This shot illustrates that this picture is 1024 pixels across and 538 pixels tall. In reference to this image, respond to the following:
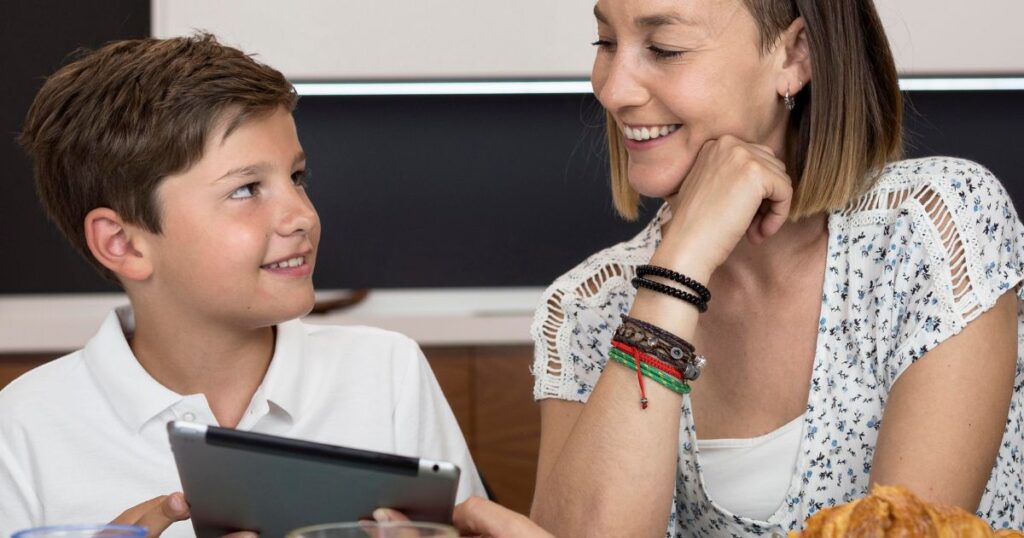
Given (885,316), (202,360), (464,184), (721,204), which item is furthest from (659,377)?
(464,184)

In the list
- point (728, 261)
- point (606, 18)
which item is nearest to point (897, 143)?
point (728, 261)

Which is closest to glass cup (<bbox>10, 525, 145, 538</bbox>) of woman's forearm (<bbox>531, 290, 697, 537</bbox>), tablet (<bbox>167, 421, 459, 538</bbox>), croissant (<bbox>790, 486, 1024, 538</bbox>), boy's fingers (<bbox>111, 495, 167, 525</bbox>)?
tablet (<bbox>167, 421, 459, 538</bbox>)

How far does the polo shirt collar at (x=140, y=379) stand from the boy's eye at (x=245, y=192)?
19cm

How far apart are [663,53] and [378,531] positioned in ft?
2.90

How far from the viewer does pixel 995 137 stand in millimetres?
3215

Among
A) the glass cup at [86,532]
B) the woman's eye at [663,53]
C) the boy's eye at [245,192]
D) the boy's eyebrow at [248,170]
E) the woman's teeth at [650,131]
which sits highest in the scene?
the woman's eye at [663,53]

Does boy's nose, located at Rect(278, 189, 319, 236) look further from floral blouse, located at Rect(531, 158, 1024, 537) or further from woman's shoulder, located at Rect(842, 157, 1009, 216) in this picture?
woman's shoulder, located at Rect(842, 157, 1009, 216)

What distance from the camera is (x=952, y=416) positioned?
1245 millimetres

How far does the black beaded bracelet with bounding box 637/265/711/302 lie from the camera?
1274 millimetres

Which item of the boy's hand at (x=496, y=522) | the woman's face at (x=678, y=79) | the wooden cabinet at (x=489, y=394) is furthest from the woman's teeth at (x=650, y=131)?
the wooden cabinet at (x=489, y=394)

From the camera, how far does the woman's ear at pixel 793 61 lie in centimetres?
146

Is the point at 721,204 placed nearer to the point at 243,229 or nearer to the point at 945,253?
the point at 945,253

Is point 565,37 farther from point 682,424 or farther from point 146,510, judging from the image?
point 146,510

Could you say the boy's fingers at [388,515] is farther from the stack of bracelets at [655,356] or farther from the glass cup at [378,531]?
the stack of bracelets at [655,356]
